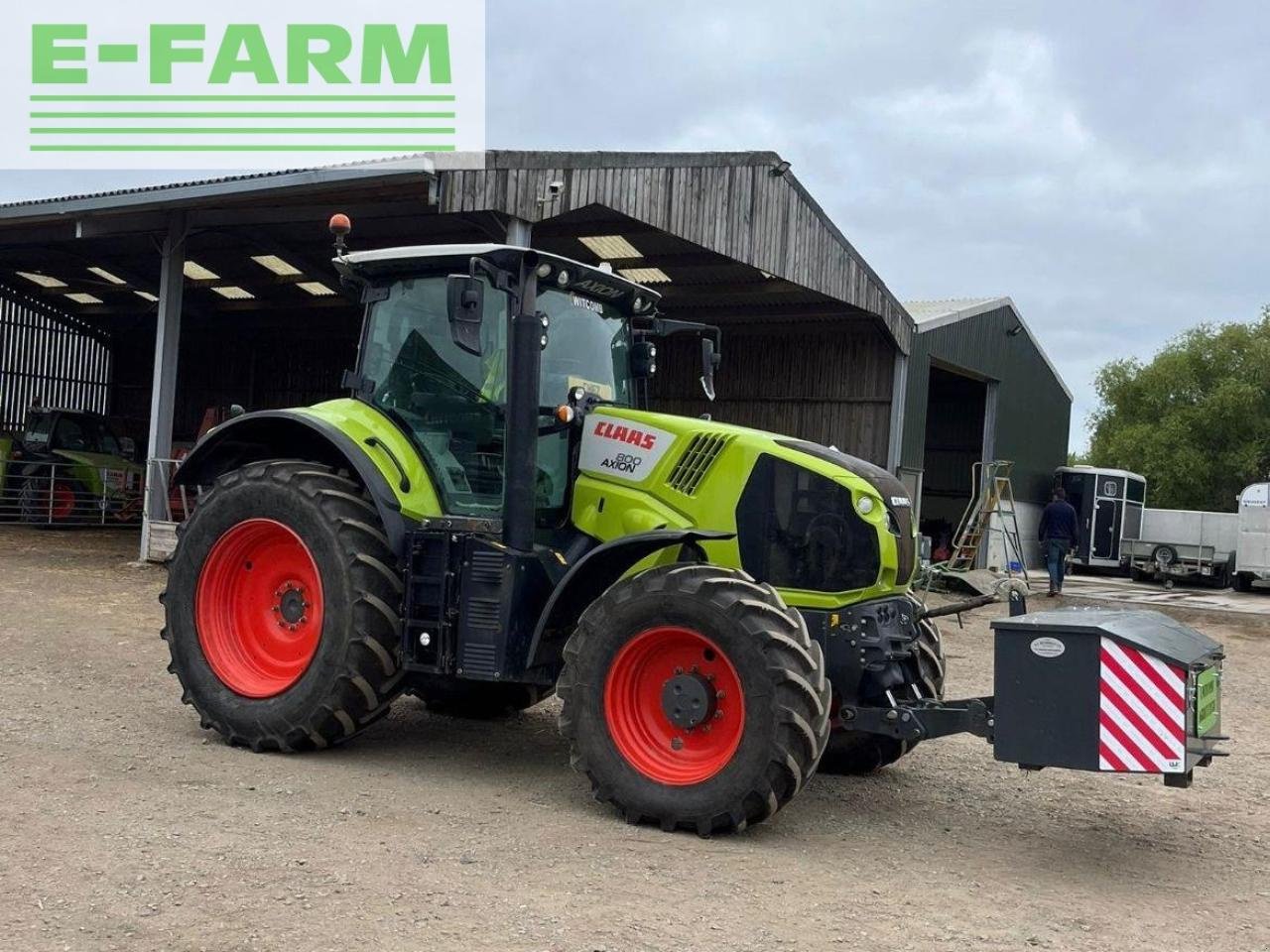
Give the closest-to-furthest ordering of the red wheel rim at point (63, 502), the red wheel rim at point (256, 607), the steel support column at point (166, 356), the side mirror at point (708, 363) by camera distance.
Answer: the red wheel rim at point (256, 607)
the side mirror at point (708, 363)
the steel support column at point (166, 356)
the red wheel rim at point (63, 502)

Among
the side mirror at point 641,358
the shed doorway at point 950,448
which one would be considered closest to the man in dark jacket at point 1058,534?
the shed doorway at point 950,448

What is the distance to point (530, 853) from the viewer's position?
4637 mm

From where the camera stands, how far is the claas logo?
5.73 m

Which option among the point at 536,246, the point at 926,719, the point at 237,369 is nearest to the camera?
the point at 926,719

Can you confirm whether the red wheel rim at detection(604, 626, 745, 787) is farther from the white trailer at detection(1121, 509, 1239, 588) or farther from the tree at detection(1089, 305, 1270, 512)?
the tree at detection(1089, 305, 1270, 512)

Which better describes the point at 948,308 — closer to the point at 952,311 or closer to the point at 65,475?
the point at 952,311

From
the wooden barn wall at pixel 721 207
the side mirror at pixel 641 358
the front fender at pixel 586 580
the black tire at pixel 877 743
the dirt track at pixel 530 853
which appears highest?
the wooden barn wall at pixel 721 207

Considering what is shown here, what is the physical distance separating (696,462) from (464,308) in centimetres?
123

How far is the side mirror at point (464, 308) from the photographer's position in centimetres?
540

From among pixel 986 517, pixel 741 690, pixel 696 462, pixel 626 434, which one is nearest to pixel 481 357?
pixel 626 434

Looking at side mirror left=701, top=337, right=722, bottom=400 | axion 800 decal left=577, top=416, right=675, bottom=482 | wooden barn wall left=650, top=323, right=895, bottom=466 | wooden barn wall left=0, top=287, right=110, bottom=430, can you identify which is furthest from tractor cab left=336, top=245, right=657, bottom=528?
wooden barn wall left=0, top=287, right=110, bottom=430

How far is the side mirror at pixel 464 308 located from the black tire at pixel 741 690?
127 centimetres

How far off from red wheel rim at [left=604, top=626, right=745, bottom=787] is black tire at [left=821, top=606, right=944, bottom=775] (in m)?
0.94

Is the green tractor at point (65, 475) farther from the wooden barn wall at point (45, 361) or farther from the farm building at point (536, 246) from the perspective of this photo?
the wooden barn wall at point (45, 361)
